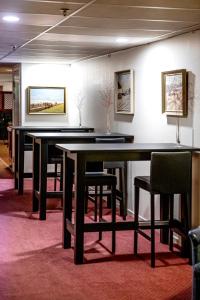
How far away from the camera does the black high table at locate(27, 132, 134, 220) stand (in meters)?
5.86

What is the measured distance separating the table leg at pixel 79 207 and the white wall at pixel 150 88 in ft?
3.54

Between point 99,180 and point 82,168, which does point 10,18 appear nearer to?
point 82,168

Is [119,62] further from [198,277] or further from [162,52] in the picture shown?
[198,277]

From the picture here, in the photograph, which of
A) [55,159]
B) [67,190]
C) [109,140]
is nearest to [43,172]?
[55,159]

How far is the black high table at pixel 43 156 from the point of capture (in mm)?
5859

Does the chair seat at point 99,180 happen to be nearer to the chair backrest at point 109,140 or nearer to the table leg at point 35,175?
the chair backrest at point 109,140

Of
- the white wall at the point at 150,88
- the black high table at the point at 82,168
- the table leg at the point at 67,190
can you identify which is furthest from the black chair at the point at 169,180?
the table leg at the point at 67,190

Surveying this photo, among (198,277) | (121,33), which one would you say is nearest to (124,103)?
(121,33)

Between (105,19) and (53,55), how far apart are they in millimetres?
3263

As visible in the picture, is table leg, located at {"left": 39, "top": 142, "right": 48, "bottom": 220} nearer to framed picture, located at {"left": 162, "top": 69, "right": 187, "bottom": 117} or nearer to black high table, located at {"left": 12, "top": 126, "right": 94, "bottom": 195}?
black high table, located at {"left": 12, "top": 126, "right": 94, "bottom": 195}

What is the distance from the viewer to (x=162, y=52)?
524 centimetres

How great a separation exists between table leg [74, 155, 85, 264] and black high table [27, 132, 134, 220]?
1569mm

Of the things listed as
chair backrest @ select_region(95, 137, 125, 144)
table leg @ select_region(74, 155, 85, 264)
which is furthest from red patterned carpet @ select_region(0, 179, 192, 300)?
chair backrest @ select_region(95, 137, 125, 144)

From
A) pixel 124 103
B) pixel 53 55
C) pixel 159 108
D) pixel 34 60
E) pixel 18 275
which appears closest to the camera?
pixel 18 275
